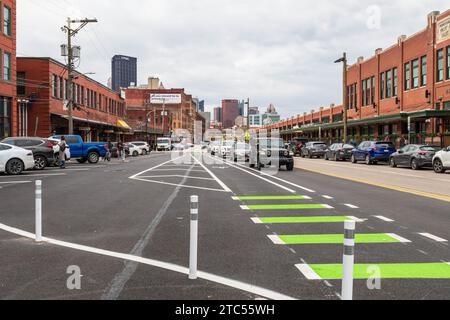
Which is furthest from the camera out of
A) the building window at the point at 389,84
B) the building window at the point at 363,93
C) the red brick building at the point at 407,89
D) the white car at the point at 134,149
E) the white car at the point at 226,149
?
the building window at the point at 363,93

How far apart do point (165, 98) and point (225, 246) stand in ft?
464

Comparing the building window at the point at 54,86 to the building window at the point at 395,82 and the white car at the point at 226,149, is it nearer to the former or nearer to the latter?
the white car at the point at 226,149

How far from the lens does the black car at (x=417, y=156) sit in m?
26.0

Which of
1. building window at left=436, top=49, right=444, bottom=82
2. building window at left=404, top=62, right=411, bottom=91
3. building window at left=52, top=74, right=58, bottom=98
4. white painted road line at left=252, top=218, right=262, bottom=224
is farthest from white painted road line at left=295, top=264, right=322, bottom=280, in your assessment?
building window at left=52, top=74, right=58, bottom=98

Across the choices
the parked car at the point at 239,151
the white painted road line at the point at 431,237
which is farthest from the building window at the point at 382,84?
the white painted road line at the point at 431,237

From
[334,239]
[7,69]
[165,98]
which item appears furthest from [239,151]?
[165,98]

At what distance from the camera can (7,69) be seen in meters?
35.6

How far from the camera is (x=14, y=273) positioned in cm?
585

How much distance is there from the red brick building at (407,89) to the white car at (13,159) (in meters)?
23.6

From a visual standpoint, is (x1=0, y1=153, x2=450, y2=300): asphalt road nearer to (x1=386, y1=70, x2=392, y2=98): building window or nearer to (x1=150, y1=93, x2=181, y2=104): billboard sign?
(x1=386, y1=70, x2=392, y2=98): building window

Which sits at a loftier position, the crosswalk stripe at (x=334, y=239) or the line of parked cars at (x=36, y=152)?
the line of parked cars at (x=36, y=152)

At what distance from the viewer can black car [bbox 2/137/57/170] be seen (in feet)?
80.6
